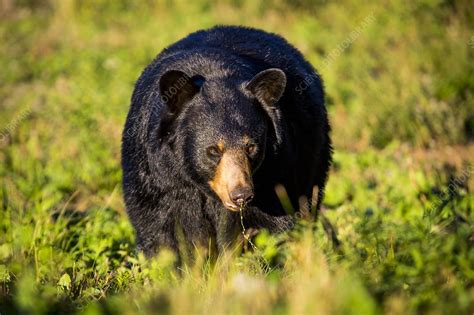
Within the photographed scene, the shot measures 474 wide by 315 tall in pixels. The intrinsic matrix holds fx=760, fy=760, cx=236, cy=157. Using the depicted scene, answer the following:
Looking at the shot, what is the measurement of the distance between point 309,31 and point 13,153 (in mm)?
6842

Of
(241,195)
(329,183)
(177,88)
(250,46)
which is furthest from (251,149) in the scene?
(329,183)

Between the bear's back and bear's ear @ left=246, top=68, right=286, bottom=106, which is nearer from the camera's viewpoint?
bear's ear @ left=246, top=68, right=286, bottom=106

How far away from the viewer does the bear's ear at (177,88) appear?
4277 mm

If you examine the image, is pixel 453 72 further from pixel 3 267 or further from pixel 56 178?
pixel 3 267

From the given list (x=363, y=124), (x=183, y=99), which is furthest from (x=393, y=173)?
(x=183, y=99)

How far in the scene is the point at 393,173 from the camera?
275 inches

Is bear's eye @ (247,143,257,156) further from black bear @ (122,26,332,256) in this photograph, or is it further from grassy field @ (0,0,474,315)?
grassy field @ (0,0,474,315)

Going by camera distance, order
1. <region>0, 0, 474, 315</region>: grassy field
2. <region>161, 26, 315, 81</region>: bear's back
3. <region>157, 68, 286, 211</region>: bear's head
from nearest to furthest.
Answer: <region>0, 0, 474, 315</region>: grassy field → <region>157, 68, 286, 211</region>: bear's head → <region>161, 26, 315, 81</region>: bear's back

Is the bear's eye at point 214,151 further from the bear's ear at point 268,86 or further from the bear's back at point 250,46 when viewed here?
the bear's back at point 250,46

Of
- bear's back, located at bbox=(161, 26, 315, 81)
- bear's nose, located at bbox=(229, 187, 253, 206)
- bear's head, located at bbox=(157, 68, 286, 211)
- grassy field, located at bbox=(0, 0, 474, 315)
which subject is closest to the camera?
grassy field, located at bbox=(0, 0, 474, 315)

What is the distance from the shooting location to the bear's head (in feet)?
13.9

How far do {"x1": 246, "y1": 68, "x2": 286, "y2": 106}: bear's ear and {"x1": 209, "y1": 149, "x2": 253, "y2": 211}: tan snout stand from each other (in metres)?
0.42

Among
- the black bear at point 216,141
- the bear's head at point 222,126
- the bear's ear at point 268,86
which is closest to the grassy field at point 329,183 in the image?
the black bear at point 216,141

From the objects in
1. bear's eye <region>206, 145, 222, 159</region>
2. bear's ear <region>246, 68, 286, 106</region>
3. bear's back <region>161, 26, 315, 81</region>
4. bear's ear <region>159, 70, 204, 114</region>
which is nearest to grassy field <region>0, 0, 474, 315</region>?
bear's eye <region>206, 145, 222, 159</region>
